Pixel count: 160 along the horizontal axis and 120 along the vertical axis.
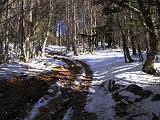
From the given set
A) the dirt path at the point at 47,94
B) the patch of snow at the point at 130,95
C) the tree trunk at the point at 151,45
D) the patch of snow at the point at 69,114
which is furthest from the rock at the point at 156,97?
the tree trunk at the point at 151,45

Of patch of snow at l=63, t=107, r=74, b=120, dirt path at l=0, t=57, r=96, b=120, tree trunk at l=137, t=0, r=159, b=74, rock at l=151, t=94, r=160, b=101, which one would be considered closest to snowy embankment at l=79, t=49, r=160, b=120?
rock at l=151, t=94, r=160, b=101

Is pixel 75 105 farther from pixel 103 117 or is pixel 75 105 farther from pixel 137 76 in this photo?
pixel 137 76

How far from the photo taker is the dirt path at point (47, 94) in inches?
479

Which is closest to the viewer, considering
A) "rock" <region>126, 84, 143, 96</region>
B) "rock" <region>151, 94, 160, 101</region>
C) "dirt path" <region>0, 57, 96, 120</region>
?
"dirt path" <region>0, 57, 96, 120</region>

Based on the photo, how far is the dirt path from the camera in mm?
12158

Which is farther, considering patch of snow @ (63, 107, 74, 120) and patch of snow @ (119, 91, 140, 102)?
patch of snow @ (119, 91, 140, 102)

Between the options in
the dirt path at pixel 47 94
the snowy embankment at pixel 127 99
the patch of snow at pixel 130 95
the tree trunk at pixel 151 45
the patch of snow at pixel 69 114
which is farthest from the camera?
the tree trunk at pixel 151 45

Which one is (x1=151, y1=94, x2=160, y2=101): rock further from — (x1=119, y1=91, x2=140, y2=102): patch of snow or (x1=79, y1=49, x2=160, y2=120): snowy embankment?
(x1=119, y1=91, x2=140, y2=102): patch of snow

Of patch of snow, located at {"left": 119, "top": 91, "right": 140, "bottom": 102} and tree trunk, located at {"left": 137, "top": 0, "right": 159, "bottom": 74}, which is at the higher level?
tree trunk, located at {"left": 137, "top": 0, "right": 159, "bottom": 74}

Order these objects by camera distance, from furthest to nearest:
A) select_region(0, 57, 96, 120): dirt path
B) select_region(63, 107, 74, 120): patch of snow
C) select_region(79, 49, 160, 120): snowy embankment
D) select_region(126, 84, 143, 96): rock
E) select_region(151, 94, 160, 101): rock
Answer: select_region(126, 84, 143, 96): rock, select_region(151, 94, 160, 101): rock, select_region(0, 57, 96, 120): dirt path, select_region(79, 49, 160, 120): snowy embankment, select_region(63, 107, 74, 120): patch of snow

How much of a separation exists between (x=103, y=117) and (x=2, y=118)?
382 centimetres

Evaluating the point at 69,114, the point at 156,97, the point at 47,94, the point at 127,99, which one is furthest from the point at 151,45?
the point at 69,114

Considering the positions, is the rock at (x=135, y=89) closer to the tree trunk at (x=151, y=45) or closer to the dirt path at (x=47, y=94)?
the dirt path at (x=47, y=94)

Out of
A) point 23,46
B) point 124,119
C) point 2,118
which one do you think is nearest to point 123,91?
point 124,119
